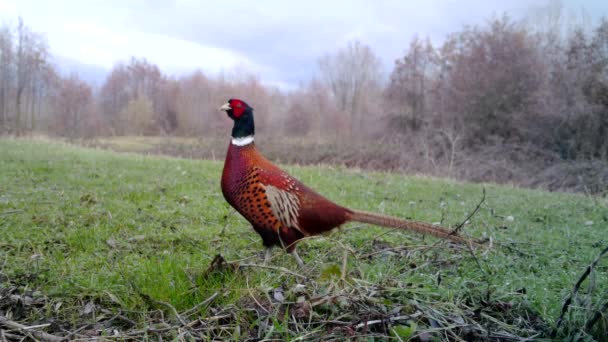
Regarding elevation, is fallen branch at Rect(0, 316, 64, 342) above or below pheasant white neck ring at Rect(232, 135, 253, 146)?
below

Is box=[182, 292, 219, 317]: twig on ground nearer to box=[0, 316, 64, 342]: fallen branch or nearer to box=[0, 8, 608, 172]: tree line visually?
box=[0, 316, 64, 342]: fallen branch

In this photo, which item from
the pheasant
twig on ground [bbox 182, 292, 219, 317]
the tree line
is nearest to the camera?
twig on ground [bbox 182, 292, 219, 317]

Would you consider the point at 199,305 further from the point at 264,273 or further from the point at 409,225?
the point at 409,225

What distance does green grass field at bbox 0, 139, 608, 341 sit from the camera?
→ 1.84 meters

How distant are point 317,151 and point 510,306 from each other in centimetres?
1667

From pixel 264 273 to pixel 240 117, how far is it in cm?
127

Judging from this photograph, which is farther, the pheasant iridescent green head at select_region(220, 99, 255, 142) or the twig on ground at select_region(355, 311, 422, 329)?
the pheasant iridescent green head at select_region(220, 99, 255, 142)

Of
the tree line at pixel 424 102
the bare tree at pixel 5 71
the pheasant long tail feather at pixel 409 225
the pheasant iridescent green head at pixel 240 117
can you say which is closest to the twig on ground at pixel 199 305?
the pheasant long tail feather at pixel 409 225

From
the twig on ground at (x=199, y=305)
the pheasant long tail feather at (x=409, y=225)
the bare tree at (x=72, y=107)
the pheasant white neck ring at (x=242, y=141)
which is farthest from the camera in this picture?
the bare tree at (x=72, y=107)

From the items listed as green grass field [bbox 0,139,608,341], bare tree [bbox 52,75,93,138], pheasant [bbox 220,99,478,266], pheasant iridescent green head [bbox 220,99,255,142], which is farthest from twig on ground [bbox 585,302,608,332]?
bare tree [bbox 52,75,93,138]

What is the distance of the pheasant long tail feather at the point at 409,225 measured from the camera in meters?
2.71

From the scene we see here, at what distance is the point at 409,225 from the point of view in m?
2.83

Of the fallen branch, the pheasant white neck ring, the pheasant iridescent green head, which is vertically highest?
the pheasant iridescent green head

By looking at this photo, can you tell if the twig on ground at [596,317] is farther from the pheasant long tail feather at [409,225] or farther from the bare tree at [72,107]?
the bare tree at [72,107]
